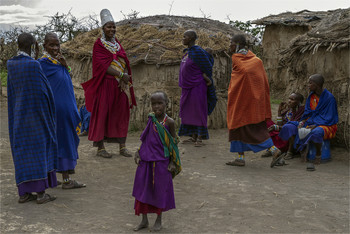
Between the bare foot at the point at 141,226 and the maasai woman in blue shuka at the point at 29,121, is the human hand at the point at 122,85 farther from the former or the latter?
Result: the bare foot at the point at 141,226

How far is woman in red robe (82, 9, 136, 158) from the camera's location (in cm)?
599

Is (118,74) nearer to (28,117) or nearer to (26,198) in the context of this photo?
(28,117)

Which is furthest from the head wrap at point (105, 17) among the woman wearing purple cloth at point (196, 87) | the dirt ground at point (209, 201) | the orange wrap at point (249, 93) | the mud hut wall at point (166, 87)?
the mud hut wall at point (166, 87)

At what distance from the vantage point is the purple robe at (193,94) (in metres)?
6.77

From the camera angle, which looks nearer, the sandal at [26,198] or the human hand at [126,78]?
the sandal at [26,198]

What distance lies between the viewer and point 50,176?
4.08 m

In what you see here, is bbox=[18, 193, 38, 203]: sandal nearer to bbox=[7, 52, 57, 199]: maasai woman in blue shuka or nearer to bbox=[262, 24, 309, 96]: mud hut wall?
→ bbox=[7, 52, 57, 199]: maasai woman in blue shuka

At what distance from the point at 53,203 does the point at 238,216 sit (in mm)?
1801

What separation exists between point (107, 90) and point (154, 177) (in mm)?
3016

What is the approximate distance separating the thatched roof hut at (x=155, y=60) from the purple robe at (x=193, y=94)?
1461 millimetres

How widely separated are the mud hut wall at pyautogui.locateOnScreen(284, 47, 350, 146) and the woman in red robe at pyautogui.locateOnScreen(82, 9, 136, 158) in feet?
9.58

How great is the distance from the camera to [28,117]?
389 centimetres

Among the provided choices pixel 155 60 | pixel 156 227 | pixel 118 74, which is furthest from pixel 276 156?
pixel 155 60

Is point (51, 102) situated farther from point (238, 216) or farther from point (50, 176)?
point (238, 216)
